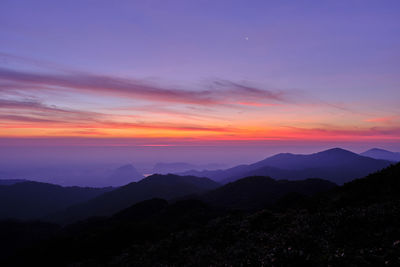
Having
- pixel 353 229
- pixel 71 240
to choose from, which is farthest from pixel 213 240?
pixel 71 240

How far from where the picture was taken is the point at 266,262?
13.4 metres

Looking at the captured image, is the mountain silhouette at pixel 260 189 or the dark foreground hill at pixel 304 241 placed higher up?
the dark foreground hill at pixel 304 241

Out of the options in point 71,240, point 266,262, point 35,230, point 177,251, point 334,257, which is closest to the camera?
point 334,257

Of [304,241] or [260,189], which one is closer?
[304,241]

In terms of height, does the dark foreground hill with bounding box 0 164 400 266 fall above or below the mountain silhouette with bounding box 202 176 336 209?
above

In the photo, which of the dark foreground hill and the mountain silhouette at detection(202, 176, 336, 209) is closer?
the dark foreground hill

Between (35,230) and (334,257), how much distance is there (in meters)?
157

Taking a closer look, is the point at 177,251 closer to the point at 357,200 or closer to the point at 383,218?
the point at 383,218

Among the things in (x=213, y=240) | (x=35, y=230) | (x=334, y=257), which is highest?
(x=334, y=257)

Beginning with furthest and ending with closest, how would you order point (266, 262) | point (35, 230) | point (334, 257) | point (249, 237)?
point (35, 230) < point (249, 237) < point (266, 262) < point (334, 257)

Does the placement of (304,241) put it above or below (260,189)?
above

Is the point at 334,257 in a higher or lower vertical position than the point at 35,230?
higher

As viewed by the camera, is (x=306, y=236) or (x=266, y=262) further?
(x=306, y=236)

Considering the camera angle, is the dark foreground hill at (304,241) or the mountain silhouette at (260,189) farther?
the mountain silhouette at (260,189)
